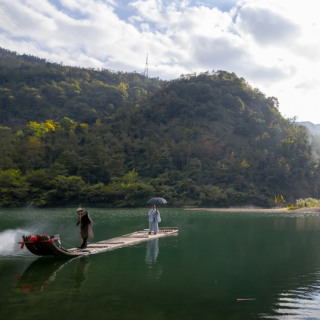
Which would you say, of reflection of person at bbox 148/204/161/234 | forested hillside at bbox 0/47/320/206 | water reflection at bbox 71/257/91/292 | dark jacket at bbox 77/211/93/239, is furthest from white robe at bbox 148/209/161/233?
forested hillside at bbox 0/47/320/206

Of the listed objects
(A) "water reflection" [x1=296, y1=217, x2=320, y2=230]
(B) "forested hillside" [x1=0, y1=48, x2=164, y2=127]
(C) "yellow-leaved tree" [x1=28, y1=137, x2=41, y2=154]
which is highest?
(B) "forested hillside" [x1=0, y1=48, x2=164, y2=127]

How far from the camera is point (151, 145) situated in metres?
84.8

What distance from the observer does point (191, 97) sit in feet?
343

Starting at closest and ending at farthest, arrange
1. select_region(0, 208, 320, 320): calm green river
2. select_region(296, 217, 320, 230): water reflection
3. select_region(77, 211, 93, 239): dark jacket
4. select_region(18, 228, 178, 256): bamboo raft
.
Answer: select_region(0, 208, 320, 320): calm green river
select_region(18, 228, 178, 256): bamboo raft
select_region(77, 211, 93, 239): dark jacket
select_region(296, 217, 320, 230): water reflection

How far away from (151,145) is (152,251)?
233ft

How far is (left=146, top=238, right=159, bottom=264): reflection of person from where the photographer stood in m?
12.4

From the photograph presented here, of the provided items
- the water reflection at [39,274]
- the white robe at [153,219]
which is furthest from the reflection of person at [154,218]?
the water reflection at [39,274]

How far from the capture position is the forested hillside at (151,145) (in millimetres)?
62938

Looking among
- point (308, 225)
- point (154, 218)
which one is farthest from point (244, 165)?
point (154, 218)

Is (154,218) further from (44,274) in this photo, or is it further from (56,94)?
(56,94)

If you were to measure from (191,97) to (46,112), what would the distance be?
49.0m

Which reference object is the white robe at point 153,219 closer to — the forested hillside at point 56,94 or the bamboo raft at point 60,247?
the bamboo raft at point 60,247

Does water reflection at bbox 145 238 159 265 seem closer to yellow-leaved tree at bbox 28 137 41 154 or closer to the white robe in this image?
the white robe

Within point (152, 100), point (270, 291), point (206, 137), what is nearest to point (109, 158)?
point (206, 137)
